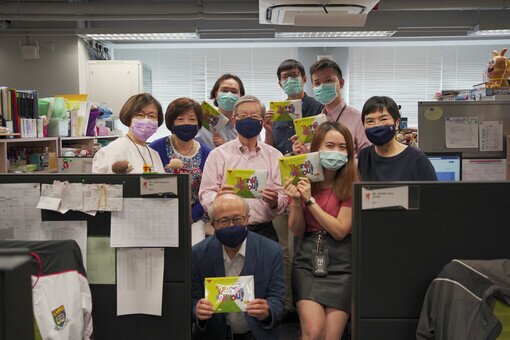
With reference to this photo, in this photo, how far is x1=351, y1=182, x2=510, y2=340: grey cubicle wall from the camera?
5.42 ft

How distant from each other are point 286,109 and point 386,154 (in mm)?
769

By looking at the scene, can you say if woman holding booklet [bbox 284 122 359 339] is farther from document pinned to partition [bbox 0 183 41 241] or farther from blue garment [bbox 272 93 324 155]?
document pinned to partition [bbox 0 183 41 241]

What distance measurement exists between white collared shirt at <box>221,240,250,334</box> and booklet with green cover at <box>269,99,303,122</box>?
1128 mm

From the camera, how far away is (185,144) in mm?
2734

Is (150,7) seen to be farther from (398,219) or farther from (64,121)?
(398,219)

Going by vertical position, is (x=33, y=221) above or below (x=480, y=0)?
below

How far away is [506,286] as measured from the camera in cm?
147

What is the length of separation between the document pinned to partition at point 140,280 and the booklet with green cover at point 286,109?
141cm

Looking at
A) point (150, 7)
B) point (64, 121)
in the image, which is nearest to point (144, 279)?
point (64, 121)

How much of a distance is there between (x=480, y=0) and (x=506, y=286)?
593cm

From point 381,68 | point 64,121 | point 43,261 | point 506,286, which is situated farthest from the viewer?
point 381,68

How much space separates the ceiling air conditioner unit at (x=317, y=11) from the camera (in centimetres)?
430

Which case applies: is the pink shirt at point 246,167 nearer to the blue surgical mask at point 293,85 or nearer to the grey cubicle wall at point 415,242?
the blue surgical mask at point 293,85

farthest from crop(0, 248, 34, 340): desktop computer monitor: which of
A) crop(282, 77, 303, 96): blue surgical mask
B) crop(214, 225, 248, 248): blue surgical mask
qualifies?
crop(282, 77, 303, 96): blue surgical mask
